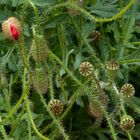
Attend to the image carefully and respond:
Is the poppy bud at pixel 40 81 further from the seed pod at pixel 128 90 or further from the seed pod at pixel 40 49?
the seed pod at pixel 128 90

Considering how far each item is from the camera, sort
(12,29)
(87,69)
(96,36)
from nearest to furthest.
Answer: (12,29)
(87,69)
(96,36)

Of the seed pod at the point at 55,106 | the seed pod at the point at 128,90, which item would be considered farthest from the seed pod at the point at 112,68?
the seed pod at the point at 55,106

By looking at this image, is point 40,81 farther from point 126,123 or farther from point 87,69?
point 126,123

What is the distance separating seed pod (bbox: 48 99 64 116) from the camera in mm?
1282

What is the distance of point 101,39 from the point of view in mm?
1588

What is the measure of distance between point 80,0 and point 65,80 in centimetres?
28

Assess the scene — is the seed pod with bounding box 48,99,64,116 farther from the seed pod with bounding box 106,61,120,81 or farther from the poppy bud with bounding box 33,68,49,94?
the seed pod with bounding box 106,61,120,81

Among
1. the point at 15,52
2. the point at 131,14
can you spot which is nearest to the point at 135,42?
the point at 131,14

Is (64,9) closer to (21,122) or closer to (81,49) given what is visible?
(81,49)

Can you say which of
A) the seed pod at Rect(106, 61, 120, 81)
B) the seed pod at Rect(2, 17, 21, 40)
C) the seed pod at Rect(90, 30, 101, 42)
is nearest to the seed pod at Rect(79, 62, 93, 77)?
the seed pod at Rect(106, 61, 120, 81)

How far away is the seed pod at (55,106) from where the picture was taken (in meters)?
1.28

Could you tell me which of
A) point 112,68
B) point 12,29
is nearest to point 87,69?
point 112,68

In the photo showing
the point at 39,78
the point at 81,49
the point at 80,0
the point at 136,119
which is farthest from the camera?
the point at 136,119

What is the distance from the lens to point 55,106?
1289 mm
